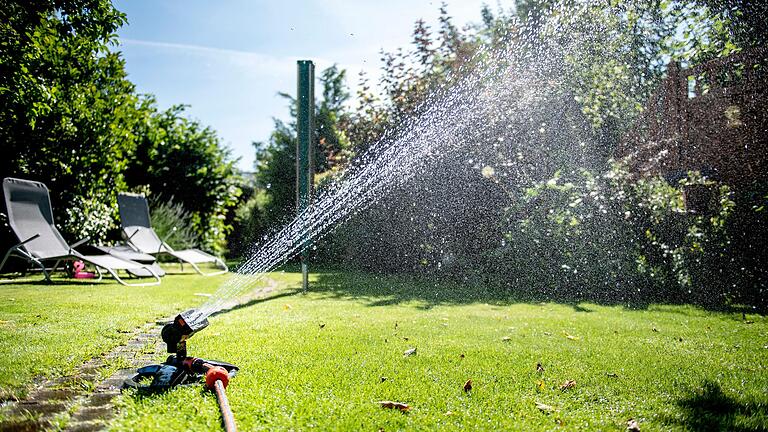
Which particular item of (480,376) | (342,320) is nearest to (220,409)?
(480,376)

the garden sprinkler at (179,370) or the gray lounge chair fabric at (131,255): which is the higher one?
the gray lounge chair fabric at (131,255)

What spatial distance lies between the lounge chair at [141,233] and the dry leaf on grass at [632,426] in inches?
333

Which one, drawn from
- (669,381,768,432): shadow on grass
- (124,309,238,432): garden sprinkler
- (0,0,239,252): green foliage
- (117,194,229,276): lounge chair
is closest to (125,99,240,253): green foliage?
(0,0,239,252): green foliage

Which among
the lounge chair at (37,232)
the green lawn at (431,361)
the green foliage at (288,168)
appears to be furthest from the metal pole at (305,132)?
the green foliage at (288,168)

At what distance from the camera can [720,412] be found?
8.67ft

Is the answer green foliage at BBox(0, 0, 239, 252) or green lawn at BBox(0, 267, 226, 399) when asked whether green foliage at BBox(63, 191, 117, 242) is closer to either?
green foliage at BBox(0, 0, 239, 252)

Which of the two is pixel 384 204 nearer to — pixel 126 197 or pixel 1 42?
pixel 126 197

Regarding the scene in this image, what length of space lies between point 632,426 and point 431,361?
1.29m

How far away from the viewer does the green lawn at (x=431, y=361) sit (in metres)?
2.44

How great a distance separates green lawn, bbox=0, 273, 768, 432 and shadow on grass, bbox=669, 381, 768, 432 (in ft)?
0.03

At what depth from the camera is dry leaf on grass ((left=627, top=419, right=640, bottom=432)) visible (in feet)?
7.71

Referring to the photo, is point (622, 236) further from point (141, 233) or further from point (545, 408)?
point (141, 233)

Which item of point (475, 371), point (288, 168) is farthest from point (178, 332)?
point (288, 168)

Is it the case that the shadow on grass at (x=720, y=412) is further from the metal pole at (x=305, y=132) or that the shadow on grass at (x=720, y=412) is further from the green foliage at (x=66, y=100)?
the green foliage at (x=66, y=100)
